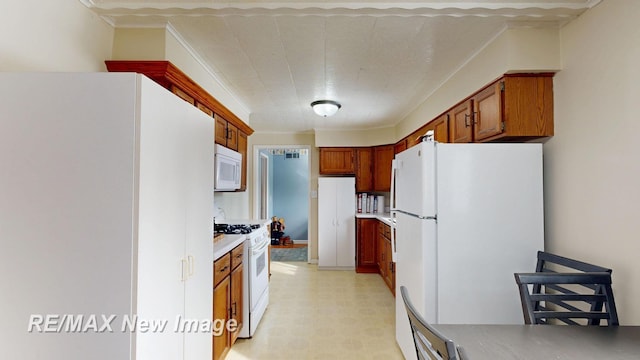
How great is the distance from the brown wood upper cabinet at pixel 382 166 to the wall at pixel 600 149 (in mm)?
3104

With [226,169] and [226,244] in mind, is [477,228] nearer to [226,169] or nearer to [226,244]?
[226,244]

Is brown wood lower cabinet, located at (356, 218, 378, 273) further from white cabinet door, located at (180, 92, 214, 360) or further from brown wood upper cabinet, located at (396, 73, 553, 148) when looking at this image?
white cabinet door, located at (180, 92, 214, 360)

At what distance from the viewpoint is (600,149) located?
1.58 metres

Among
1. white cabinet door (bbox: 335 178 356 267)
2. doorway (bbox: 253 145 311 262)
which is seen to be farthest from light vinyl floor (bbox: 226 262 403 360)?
doorway (bbox: 253 145 311 262)

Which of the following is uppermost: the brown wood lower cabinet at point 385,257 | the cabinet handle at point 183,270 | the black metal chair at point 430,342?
the cabinet handle at point 183,270

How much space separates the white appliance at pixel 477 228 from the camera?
1.87 meters

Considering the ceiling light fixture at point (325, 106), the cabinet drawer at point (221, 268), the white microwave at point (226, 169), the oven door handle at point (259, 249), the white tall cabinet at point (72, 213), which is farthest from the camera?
the ceiling light fixture at point (325, 106)

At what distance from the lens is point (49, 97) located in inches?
41.9

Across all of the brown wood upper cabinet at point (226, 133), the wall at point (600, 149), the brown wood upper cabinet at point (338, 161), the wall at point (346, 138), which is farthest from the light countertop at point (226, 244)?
the wall at point (346, 138)

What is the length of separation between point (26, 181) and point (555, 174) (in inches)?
106

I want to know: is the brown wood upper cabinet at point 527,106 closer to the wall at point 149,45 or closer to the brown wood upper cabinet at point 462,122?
the brown wood upper cabinet at point 462,122

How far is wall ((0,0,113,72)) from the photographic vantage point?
1.25 meters

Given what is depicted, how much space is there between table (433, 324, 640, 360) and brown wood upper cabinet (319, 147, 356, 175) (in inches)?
158

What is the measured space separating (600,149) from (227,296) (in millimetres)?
2539
